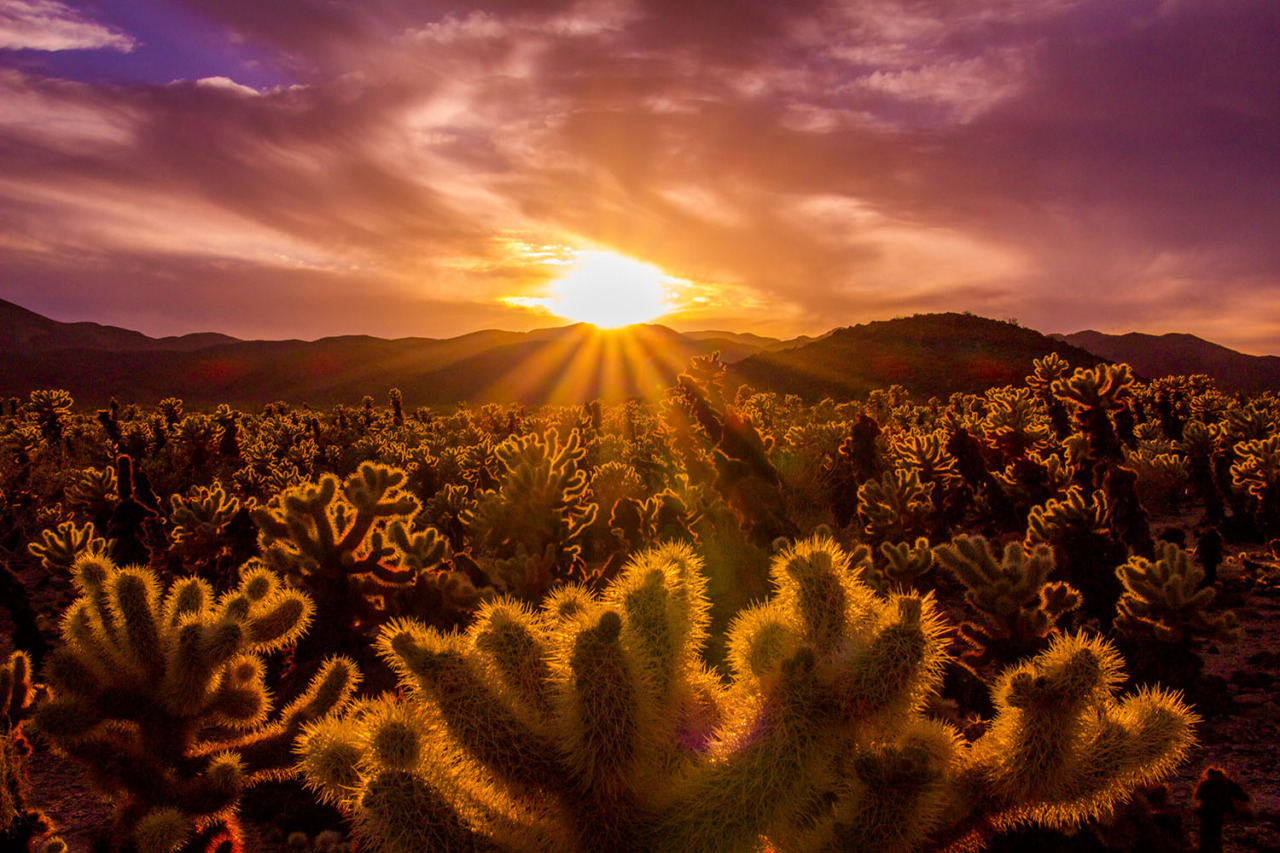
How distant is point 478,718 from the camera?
1.66 m

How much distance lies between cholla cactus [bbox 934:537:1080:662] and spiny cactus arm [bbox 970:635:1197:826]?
346 cm

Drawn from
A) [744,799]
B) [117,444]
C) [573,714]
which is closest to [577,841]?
[573,714]

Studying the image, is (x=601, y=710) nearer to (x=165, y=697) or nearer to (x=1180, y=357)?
(x=165, y=697)

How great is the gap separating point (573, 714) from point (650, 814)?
1.22 feet

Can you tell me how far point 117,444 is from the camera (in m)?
17.7

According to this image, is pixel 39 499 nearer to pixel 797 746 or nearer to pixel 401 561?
pixel 401 561

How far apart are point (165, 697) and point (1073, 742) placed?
11.2 feet

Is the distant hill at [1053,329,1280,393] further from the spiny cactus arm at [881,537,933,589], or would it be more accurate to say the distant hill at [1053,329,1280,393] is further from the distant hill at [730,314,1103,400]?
the spiny cactus arm at [881,537,933,589]

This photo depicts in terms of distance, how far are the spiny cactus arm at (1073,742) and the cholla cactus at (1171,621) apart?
4.39 m

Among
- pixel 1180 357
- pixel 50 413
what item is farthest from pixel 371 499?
pixel 1180 357

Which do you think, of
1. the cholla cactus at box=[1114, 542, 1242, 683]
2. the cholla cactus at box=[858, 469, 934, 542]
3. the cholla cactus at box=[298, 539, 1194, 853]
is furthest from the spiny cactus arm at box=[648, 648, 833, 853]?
the cholla cactus at box=[858, 469, 934, 542]

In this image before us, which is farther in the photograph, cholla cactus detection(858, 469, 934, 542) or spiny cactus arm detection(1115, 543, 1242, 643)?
cholla cactus detection(858, 469, 934, 542)

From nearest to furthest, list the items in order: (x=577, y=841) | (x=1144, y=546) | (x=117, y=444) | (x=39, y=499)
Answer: (x=577, y=841), (x=1144, y=546), (x=39, y=499), (x=117, y=444)

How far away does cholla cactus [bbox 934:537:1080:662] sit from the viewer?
4.87m
